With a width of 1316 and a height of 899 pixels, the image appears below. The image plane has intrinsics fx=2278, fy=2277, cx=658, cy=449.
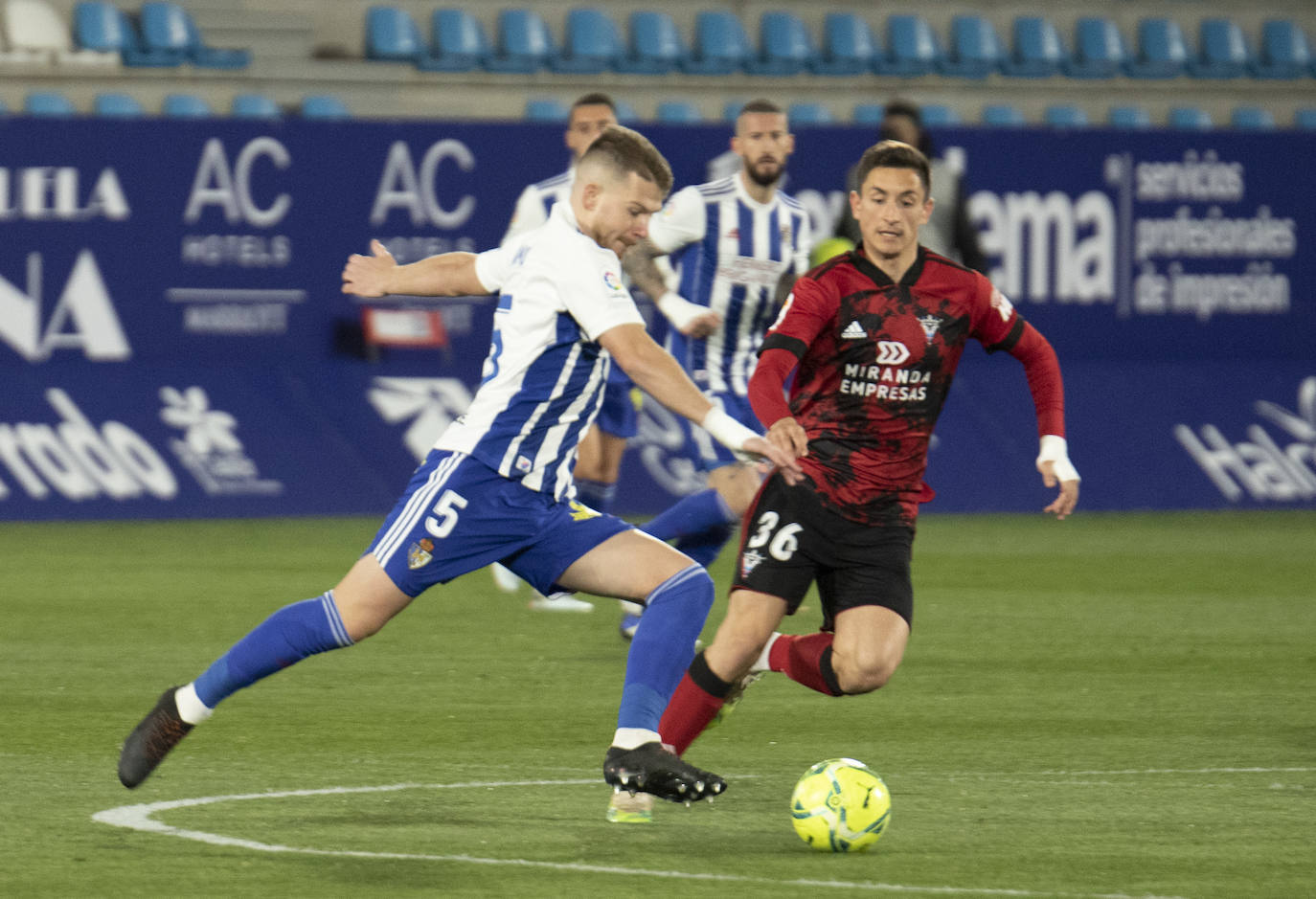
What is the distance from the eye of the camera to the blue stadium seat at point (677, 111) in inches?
739

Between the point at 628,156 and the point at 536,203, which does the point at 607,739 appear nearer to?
the point at 628,156

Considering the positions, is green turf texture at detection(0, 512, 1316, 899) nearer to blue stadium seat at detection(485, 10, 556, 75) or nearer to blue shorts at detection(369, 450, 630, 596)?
blue shorts at detection(369, 450, 630, 596)

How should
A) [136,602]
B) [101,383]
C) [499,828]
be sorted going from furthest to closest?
[101,383], [136,602], [499,828]

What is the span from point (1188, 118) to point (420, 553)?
54.5 ft

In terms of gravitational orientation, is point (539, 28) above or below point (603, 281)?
below

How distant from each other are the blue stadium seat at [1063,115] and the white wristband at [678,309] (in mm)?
12255

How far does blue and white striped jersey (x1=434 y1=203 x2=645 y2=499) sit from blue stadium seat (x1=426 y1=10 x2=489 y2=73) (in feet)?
44.8

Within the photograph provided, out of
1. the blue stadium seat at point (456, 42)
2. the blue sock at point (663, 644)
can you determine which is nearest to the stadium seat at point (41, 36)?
the blue stadium seat at point (456, 42)

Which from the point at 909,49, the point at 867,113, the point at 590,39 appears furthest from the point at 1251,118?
the point at 590,39

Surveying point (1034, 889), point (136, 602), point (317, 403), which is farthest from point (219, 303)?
point (1034, 889)

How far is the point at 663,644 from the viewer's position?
18.9ft

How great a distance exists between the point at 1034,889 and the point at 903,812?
39.0 inches

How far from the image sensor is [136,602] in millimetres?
10781

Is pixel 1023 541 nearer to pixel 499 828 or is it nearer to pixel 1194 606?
pixel 1194 606
